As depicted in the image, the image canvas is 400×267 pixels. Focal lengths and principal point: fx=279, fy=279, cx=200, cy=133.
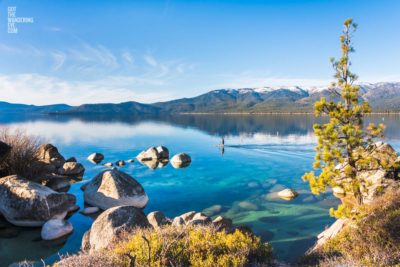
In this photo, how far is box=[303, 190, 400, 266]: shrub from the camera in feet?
30.8

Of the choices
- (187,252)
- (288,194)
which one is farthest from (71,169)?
(187,252)

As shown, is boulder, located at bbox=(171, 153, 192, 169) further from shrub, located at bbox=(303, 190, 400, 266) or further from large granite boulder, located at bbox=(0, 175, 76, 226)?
shrub, located at bbox=(303, 190, 400, 266)

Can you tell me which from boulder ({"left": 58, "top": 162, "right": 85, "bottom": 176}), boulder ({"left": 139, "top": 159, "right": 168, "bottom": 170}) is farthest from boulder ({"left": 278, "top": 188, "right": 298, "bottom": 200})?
boulder ({"left": 58, "top": 162, "right": 85, "bottom": 176})

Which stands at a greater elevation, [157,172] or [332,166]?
[332,166]

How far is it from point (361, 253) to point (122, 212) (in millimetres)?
11654

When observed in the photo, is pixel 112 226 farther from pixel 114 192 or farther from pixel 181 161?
pixel 181 161

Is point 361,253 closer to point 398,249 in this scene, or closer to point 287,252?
point 398,249

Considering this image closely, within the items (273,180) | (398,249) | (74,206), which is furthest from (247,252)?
(273,180)

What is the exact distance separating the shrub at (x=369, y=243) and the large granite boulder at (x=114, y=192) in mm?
14997

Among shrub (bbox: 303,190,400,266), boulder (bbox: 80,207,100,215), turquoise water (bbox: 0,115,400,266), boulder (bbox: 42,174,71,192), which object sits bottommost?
turquoise water (bbox: 0,115,400,266)

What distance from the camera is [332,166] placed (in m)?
13.0

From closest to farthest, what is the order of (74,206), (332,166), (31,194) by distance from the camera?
(332,166)
(31,194)
(74,206)

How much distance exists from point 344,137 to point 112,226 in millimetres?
12443

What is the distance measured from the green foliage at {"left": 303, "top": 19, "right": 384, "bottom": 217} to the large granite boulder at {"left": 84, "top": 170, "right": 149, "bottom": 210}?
14641mm
